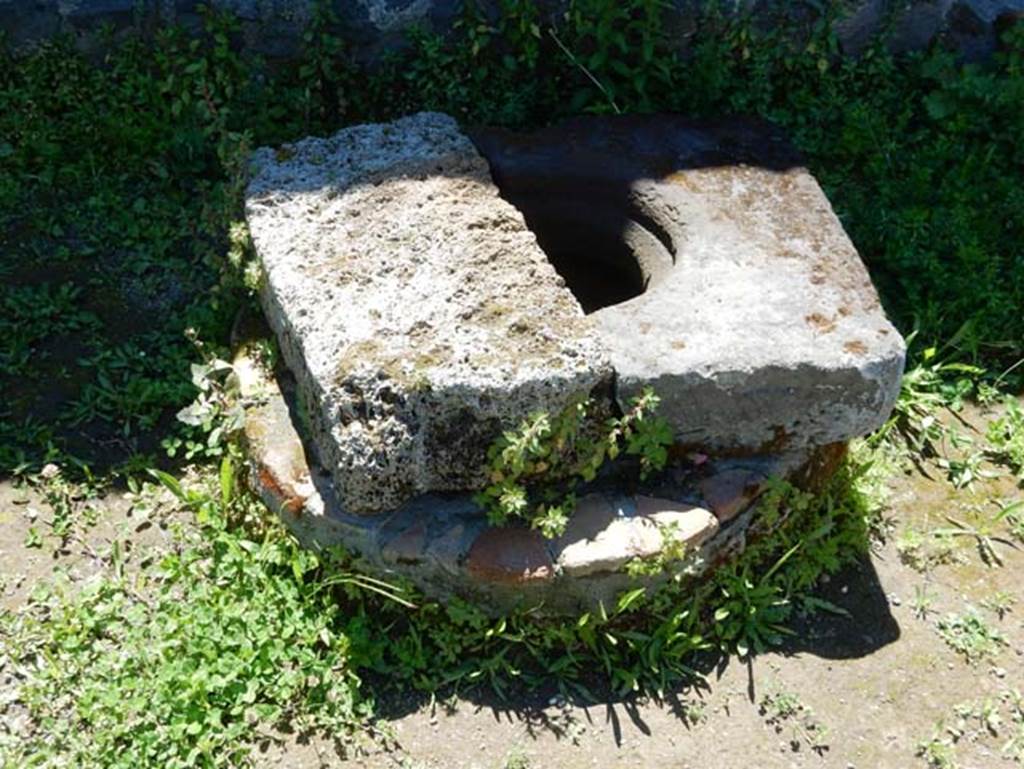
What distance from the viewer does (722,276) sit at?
3.63 metres

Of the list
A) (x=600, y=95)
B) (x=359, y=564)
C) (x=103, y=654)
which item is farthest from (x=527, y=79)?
(x=103, y=654)

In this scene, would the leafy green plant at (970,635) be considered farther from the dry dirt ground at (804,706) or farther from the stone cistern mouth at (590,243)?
the stone cistern mouth at (590,243)

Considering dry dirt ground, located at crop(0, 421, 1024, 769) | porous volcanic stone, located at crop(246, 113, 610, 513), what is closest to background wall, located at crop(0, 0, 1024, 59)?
porous volcanic stone, located at crop(246, 113, 610, 513)

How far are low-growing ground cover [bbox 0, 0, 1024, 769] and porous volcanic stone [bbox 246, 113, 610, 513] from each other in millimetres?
302

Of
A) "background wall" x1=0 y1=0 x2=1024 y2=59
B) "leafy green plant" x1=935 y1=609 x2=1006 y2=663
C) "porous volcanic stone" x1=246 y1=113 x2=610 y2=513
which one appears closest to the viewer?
"porous volcanic stone" x1=246 y1=113 x2=610 y2=513

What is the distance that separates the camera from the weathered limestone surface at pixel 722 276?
3387mm

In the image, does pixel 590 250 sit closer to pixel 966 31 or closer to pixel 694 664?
pixel 694 664

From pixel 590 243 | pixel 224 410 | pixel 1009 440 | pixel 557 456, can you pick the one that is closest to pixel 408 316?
pixel 557 456

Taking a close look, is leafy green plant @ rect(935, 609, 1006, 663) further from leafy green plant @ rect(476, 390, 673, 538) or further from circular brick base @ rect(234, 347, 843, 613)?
leafy green plant @ rect(476, 390, 673, 538)

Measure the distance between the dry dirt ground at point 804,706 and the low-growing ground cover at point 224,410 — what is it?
0.02m

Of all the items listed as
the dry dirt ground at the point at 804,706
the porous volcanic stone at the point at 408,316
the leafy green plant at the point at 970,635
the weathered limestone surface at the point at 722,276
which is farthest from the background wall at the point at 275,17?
the leafy green plant at the point at 970,635

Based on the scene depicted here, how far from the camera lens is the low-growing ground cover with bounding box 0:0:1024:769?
338 cm

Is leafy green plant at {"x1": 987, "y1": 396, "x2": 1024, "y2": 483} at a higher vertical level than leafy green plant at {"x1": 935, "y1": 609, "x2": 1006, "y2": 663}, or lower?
higher

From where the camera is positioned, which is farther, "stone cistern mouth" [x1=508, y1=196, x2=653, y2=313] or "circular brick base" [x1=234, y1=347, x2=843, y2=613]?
"stone cistern mouth" [x1=508, y1=196, x2=653, y2=313]
